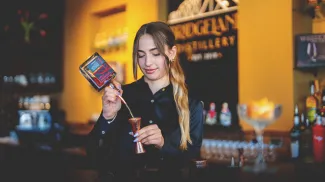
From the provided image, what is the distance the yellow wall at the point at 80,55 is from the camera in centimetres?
570

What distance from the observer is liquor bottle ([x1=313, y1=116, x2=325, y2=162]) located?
283 centimetres

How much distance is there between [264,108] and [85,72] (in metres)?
0.71

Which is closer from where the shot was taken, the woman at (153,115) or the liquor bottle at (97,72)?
the liquor bottle at (97,72)

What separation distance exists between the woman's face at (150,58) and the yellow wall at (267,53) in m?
1.87

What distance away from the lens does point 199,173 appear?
1499 millimetres

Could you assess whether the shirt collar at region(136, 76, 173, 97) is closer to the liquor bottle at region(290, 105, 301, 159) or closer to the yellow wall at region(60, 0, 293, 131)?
the liquor bottle at region(290, 105, 301, 159)

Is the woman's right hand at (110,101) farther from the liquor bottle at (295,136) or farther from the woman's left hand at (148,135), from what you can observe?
the liquor bottle at (295,136)

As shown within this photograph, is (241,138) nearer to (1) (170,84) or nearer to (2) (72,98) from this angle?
(1) (170,84)

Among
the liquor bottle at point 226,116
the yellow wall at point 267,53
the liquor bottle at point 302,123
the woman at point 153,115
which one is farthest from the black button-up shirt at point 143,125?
the liquor bottle at point 226,116

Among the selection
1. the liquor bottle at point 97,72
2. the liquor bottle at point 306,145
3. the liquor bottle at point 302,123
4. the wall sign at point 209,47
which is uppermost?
the wall sign at point 209,47

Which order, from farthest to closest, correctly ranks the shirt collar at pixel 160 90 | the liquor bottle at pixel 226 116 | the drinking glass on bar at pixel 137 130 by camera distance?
the liquor bottle at pixel 226 116 < the shirt collar at pixel 160 90 < the drinking glass on bar at pixel 137 130

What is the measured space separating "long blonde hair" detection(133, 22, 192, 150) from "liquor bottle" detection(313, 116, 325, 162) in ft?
4.66

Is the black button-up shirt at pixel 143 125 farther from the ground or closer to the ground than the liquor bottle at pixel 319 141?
farther from the ground

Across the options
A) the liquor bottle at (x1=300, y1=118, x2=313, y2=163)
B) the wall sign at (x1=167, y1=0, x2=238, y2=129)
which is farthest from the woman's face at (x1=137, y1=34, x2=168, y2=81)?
the wall sign at (x1=167, y1=0, x2=238, y2=129)
